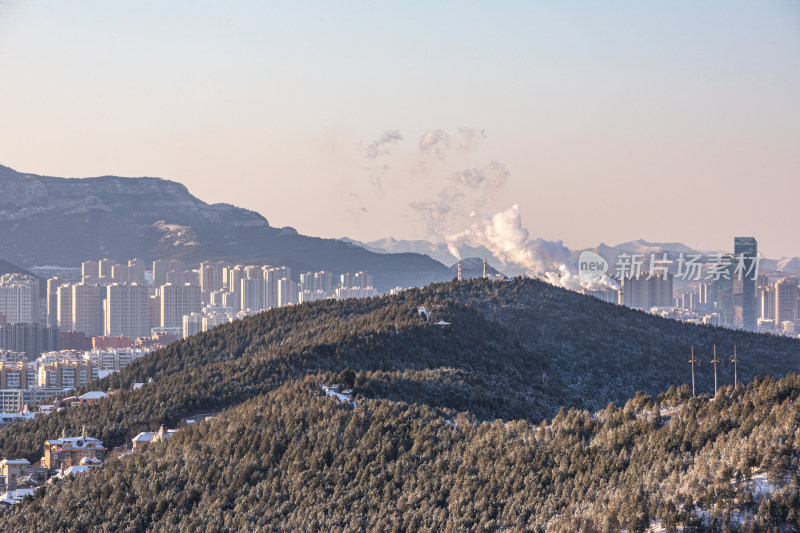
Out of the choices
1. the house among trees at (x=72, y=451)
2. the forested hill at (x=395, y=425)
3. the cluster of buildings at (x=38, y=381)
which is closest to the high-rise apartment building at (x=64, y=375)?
the cluster of buildings at (x=38, y=381)

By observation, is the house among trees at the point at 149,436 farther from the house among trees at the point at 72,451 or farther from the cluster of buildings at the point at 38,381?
the cluster of buildings at the point at 38,381

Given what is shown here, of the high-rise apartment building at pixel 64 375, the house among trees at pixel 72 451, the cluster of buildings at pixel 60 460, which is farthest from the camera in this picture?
the high-rise apartment building at pixel 64 375

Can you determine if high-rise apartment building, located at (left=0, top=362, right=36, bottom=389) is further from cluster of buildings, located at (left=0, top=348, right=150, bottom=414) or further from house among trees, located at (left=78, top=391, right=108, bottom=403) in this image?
house among trees, located at (left=78, top=391, right=108, bottom=403)

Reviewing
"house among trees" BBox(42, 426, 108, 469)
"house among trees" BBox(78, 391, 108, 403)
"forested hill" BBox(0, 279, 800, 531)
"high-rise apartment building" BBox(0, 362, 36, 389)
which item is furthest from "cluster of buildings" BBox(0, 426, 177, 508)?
"high-rise apartment building" BBox(0, 362, 36, 389)

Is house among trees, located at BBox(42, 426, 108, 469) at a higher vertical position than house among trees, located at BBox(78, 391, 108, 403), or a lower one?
lower

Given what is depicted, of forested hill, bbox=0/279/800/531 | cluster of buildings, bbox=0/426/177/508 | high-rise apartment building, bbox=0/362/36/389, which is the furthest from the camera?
high-rise apartment building, bbox=0/362/36/389

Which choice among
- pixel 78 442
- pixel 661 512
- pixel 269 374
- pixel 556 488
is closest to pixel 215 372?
pixel 269 374

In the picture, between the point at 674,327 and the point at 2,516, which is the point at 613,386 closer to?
the point at 674,327
